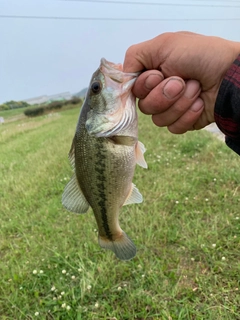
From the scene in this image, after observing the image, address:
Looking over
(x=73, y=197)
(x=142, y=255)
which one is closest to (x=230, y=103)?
(x=73, y=197)

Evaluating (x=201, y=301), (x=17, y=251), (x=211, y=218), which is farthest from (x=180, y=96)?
(x=17, y=251)

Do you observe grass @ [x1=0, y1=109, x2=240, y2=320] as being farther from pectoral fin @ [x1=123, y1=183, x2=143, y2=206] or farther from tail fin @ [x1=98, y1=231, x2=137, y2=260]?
pectoral fin @ [x1=123, y1=183, x2=143, y2=206]

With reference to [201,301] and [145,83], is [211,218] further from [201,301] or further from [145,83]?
[145,83]

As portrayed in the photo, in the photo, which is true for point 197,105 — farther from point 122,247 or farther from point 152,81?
point 122,247

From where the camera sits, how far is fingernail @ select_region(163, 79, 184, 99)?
1.65 m

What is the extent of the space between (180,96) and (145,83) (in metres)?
0.21

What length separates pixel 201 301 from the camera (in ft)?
7.95

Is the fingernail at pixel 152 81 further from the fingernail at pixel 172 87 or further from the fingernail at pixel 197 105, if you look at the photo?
the fingernail at pixel 197 105

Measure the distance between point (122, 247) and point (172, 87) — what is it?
0.91 metres

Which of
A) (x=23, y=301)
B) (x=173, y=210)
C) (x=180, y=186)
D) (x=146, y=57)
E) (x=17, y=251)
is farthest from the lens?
(x=180, y=186)

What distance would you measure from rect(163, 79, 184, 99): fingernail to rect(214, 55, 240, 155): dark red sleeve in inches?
8.1

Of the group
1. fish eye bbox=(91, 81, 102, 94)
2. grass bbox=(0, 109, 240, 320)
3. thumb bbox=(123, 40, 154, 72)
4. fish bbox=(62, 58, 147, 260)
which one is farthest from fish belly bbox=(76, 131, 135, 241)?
grass bbox=(0, 109, 240, 320)

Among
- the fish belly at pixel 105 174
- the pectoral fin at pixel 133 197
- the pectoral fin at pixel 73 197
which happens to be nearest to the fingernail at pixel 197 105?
the fish belly at pixel 105 174

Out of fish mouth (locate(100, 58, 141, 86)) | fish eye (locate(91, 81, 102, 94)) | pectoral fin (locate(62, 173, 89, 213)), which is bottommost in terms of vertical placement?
pectoral fin (locate(62, 173, 89, 213))
